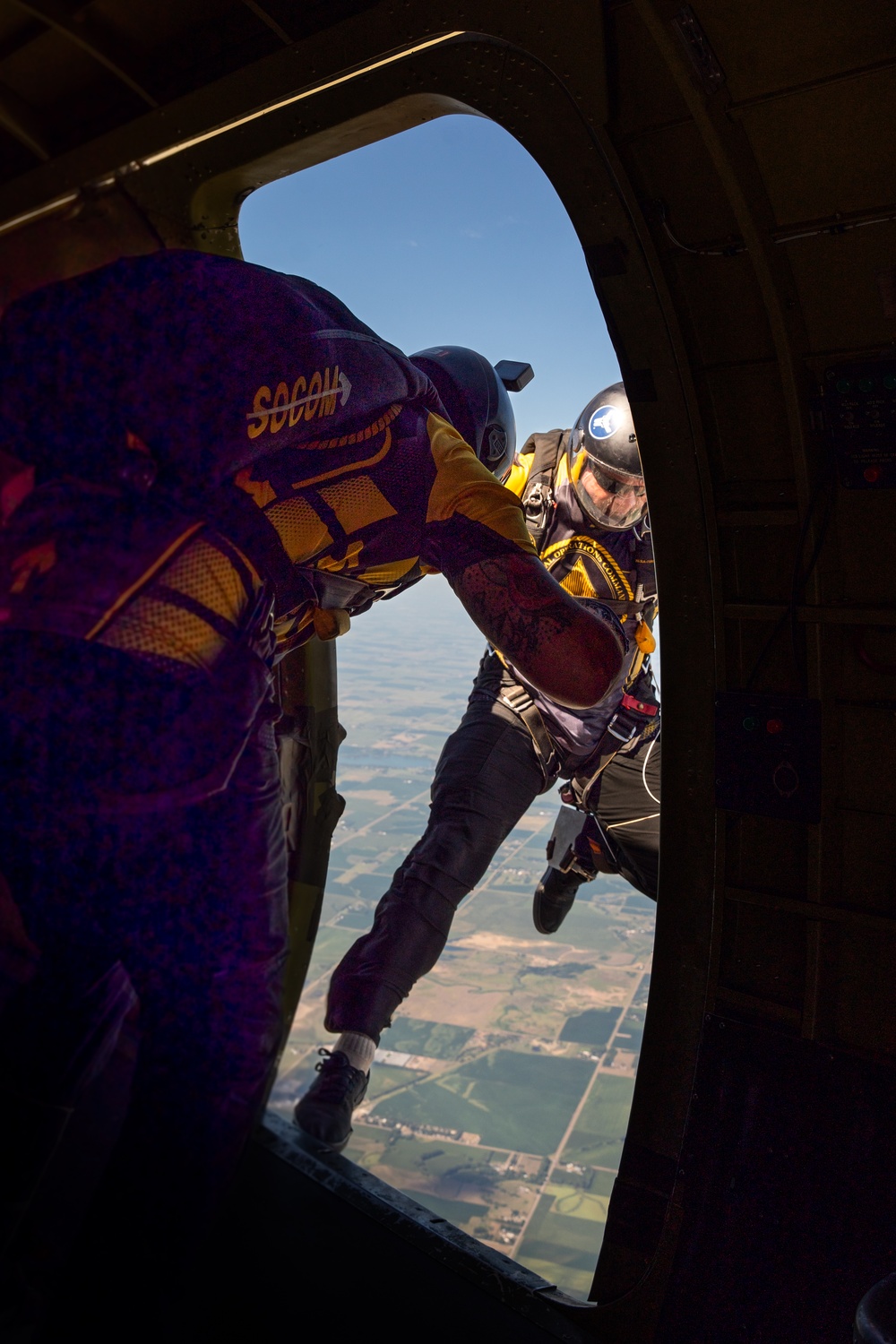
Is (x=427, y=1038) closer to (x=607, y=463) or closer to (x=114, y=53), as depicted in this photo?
(x=607, y=463)

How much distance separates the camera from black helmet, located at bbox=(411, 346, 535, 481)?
194 cm

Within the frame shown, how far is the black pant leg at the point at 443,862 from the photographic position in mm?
2402

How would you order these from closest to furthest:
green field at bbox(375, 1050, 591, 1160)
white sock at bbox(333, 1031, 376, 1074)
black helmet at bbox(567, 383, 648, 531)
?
white sock at bbox(333, 1031, 376, 1074) → black helmet at bbox(567, 383, 648, 531) → green field at bbox(375, 1050, 591, 1160)

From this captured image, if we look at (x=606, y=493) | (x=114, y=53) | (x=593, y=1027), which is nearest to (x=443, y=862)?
(x=606, y=493)

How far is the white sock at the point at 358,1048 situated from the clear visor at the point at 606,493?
1.81m

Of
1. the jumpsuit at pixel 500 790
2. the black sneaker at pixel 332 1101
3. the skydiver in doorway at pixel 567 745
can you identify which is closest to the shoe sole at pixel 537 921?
the skydiver in doorway at pixel 567 745

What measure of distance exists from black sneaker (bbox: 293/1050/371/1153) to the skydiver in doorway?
9.7 inches

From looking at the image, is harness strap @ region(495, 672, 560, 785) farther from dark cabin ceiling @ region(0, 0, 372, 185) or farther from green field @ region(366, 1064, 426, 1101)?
dark cabin ceiling @ region(0, 0, 372, 185)

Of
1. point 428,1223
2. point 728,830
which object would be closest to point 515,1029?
point 428,1223

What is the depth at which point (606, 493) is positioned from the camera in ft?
9.07

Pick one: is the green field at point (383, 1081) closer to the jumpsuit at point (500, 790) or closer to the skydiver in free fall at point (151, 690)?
the jumpsuit at point (500, 790)

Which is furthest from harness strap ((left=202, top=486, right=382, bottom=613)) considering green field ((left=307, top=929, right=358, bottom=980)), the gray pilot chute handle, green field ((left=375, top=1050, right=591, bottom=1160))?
green field ((left=375, top=1050, right=591, bottom=1160))

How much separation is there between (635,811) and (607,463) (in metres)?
1.17

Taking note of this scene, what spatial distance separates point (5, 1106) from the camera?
1.31 m
